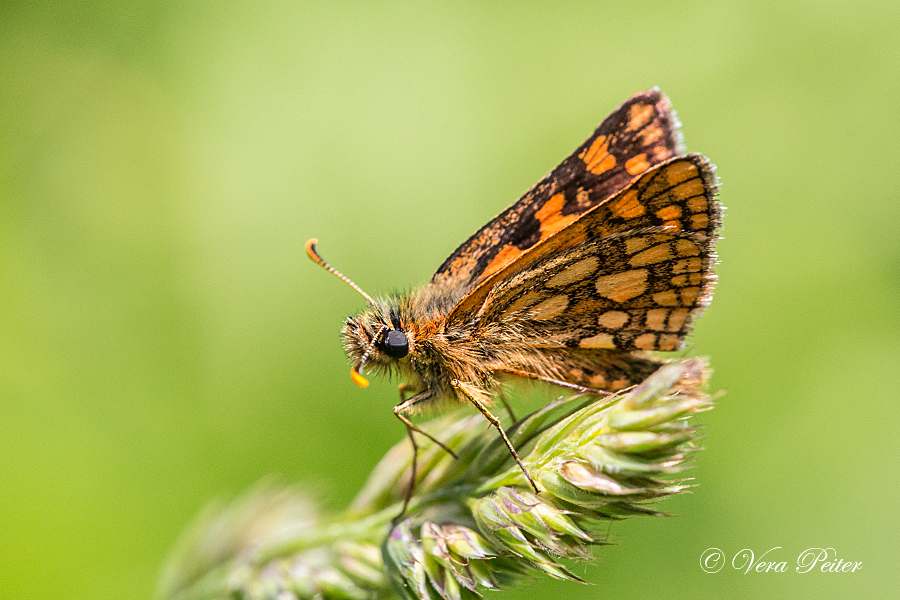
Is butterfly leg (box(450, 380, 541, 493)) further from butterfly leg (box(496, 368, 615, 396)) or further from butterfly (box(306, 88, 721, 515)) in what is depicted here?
butterfly leg (box(496, 368, 615, 396))

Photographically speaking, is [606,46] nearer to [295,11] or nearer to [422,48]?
[422,48]

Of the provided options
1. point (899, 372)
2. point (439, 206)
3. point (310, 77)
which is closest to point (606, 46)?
point (439, 206)

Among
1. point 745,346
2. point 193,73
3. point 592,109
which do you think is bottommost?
point 745,346

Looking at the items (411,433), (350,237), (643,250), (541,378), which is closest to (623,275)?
(643,250)

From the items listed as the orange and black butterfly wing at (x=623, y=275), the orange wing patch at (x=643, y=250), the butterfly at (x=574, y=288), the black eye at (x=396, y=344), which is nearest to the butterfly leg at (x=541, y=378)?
the butterfly at (x=574, y=288)

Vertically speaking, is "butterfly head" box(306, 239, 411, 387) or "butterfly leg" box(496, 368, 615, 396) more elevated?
"butterfly head" box(306, 239, 411, 387)

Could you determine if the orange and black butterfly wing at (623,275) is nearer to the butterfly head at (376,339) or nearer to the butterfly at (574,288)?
the butterfly at (574,288)

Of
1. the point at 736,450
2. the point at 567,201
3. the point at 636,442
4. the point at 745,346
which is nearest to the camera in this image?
the point at 636,442

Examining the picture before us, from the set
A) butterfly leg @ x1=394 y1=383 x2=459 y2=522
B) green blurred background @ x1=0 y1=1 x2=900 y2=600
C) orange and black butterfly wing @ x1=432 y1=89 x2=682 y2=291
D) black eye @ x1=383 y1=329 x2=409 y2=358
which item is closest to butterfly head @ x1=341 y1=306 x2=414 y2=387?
black eye @ x1=383 y1=329 x2=409 y2=358
